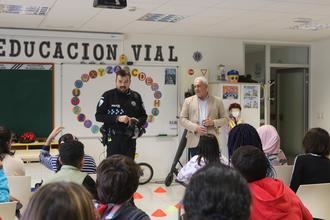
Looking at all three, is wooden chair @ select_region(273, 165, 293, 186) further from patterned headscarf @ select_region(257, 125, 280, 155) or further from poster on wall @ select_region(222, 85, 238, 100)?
poster on wall @ select_region(222, 85, 238, 100)

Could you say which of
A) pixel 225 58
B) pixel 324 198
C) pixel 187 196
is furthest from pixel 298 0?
pixel 187 196

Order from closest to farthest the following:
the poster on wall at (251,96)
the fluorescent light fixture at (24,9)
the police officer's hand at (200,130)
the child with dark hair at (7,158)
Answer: the child with dark hair at (7,158), the police officer's hand at (200,130), the fluorescent light fixture at (24,9), the poster on wall at (251,96)

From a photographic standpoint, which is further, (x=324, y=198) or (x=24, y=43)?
(x=24, y=43)

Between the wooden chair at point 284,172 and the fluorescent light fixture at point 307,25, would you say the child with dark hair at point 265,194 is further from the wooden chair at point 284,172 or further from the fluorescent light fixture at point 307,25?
the fluorescent light fixture at point 307,25

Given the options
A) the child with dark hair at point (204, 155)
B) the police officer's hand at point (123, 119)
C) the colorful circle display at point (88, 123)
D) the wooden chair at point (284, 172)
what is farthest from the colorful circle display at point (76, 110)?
the wooden chair at point (284, 172)

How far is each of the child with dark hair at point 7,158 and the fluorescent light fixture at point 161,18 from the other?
2.81m

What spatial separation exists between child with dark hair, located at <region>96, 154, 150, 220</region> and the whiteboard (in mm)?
5124

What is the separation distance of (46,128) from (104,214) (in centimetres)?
522

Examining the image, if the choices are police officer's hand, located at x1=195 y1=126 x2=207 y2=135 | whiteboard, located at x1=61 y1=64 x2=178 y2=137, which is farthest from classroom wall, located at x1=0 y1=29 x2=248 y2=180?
police officer's hand, located at x1=195 y1=126 x2=207 y2=135

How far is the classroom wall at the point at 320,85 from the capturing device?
8.12 meters

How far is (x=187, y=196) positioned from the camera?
3.79 feet

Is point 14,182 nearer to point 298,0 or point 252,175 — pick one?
point 252,175

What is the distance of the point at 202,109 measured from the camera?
491cm

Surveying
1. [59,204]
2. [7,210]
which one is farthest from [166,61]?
[59,204]
